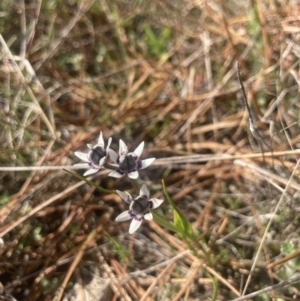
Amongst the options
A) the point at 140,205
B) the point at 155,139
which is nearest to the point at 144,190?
the point at 140,205

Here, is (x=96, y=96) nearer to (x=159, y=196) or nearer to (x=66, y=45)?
(x=66, y=45)

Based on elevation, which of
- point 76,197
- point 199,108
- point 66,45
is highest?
point 66,45

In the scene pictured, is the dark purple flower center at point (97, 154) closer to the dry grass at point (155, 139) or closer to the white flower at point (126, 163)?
the white flower at point (126, 163)

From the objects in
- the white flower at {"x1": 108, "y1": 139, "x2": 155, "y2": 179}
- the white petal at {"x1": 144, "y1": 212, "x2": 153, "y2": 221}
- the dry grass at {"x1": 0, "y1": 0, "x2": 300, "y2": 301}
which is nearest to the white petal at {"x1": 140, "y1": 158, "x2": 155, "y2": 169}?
the white flower at {"x1": 108, "y1": 139, "x2": 155, "y2": 179}

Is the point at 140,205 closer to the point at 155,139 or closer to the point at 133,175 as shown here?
the point at 133,175

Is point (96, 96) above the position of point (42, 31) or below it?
below

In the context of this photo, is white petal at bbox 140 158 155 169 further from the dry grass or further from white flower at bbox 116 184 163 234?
the dry grass

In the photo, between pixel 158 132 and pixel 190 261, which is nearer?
pixel 190 261

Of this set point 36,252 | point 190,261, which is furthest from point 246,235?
point 36,252
